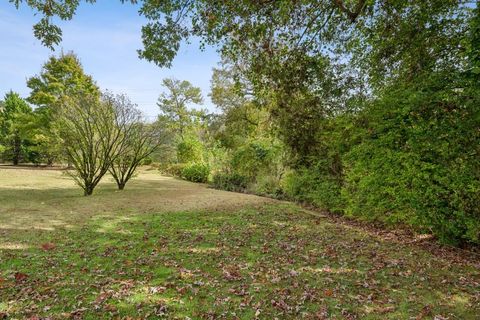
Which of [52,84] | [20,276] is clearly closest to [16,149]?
[52,84]

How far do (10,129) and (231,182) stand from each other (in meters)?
20.9

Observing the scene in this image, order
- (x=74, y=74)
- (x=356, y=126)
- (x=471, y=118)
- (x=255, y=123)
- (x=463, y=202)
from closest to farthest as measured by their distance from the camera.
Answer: (x=471, y=118)
(x=463, y=202)
(x=356, y=126)
(x=255, y=123)
(x=74, y=74)

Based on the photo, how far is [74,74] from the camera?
2280cm

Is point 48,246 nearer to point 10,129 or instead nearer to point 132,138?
point 132,138

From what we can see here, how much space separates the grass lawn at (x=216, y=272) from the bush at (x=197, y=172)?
10.6 meters

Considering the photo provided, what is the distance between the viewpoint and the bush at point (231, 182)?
1470 centimetres

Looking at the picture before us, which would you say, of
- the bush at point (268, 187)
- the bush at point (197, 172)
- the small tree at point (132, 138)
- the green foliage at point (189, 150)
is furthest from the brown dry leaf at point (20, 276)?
the green foliage at point (189, 150)

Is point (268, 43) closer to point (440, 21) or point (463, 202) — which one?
point (440, 21)

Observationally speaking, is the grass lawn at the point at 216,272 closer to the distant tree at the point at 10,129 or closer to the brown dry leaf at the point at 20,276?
the brown dry leaf at the point at 20,276

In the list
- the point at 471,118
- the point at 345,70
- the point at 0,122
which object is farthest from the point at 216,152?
the point at 0,122

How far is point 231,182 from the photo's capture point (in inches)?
601

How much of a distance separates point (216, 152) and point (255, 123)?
2925 millimetres

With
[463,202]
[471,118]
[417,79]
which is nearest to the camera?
[471,118]

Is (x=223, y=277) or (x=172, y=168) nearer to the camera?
(x=223, y=277)
